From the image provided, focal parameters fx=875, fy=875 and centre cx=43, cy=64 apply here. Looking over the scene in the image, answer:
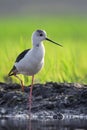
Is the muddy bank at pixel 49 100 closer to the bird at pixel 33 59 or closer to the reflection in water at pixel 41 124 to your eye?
the bird at pixel 33 59

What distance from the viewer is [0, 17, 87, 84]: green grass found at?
16.6 meters

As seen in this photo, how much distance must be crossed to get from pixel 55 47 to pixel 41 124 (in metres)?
12.6

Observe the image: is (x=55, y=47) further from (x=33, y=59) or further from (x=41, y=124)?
(x=41, y=124)

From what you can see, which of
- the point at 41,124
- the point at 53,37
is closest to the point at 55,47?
the point at 53,37

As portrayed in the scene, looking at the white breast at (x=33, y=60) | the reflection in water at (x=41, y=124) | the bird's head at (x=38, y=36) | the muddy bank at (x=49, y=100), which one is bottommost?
the reflection in water at (x=41, y=124)

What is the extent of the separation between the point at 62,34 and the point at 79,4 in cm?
1489

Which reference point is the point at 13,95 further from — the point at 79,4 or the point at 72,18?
the point at 79,4

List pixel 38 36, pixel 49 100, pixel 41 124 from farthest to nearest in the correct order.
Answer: pixel 38 36 < pixel 49 100 < pixel 41 124

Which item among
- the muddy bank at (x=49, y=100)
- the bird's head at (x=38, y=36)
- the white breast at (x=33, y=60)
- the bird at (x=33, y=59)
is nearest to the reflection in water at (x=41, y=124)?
the muddy bank at (x=49, y=100)

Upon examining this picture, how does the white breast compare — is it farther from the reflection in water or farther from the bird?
the reflection in water

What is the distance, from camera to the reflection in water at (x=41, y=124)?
12.7 meters

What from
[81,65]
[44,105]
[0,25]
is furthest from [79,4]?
[44,105]

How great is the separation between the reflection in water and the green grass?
284 cm

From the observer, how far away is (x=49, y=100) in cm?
1439
